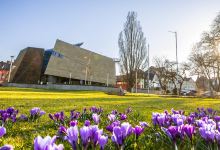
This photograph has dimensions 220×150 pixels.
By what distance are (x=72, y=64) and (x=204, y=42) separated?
104ft

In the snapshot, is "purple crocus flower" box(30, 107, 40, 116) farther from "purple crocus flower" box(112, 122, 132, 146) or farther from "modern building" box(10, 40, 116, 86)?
"modern building" box(10, 40, 116, 86)

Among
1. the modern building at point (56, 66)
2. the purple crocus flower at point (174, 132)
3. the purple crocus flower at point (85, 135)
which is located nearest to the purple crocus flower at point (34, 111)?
the purple crocus flower at point (174, 132)

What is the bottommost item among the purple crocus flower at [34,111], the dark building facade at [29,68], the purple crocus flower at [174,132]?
the purple crocus flower at [34,111]

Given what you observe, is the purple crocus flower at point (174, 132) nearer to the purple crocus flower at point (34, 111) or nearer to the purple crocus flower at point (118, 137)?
the purple crocus flower at point (118, 137)

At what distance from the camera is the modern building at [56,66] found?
57062 millimetres

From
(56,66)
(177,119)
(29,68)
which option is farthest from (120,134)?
(29,68)

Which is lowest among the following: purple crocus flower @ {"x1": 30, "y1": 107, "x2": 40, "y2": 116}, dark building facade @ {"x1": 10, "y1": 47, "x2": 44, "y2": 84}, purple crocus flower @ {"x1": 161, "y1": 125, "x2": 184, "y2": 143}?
purple crocus flower @ {"x1": 30, "y1": 107, "x2": 40, "y2": 116}

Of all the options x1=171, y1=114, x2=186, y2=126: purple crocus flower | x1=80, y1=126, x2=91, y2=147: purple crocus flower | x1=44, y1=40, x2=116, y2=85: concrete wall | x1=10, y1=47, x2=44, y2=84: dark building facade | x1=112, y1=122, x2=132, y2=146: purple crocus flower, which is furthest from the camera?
x1=10, y1=47, x2=44, y2=84: dark building facade

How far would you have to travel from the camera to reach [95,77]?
69.4 metres

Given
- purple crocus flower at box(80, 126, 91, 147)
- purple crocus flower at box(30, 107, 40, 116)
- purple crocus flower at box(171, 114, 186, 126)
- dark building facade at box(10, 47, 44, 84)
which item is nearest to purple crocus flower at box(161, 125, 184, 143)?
purple crocus flower at box(171, 114, 186, 126)

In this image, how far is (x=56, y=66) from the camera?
56.4m

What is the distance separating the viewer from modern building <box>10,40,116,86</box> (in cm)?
5706

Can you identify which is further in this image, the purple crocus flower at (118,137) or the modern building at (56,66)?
the modern building at (56,66)

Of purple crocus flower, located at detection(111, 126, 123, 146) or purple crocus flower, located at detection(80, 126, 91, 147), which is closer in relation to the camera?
purple crocus flower, located at detection(80, 126, 91, 147)
